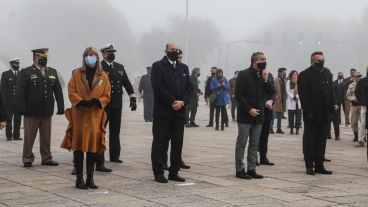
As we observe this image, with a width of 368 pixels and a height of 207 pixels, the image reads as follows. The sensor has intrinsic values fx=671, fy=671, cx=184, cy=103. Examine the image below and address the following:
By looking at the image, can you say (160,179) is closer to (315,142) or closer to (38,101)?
(315,142)

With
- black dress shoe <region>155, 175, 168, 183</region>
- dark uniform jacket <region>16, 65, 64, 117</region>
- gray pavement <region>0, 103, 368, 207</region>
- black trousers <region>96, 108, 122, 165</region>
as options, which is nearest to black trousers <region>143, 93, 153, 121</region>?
gray pavement <region>0, 103, 368, 207</region>

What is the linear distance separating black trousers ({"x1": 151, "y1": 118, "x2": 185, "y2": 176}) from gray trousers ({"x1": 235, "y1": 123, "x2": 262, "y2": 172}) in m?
0.90

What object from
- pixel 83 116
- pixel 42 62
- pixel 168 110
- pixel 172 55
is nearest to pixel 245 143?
pixel 168 110

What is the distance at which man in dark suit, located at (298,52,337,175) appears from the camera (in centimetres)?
1036

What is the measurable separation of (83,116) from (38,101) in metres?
2.45

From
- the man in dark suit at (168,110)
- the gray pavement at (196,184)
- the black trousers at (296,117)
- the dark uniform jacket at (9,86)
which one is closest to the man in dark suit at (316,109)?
the gray pavement at (196,184)

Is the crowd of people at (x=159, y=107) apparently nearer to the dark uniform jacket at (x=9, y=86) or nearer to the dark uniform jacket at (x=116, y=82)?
the dark uniform jacket at (x=116, y=82)

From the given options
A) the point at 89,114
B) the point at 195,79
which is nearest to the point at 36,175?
the point at 89,114

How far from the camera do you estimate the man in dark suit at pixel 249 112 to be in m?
9.73

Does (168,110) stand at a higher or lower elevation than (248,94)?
lower

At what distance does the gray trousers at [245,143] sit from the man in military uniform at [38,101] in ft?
9.87

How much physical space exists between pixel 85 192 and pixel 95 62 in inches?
66.8

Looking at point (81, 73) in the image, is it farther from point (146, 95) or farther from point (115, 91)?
point (146, 95)

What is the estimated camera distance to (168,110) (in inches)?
369
